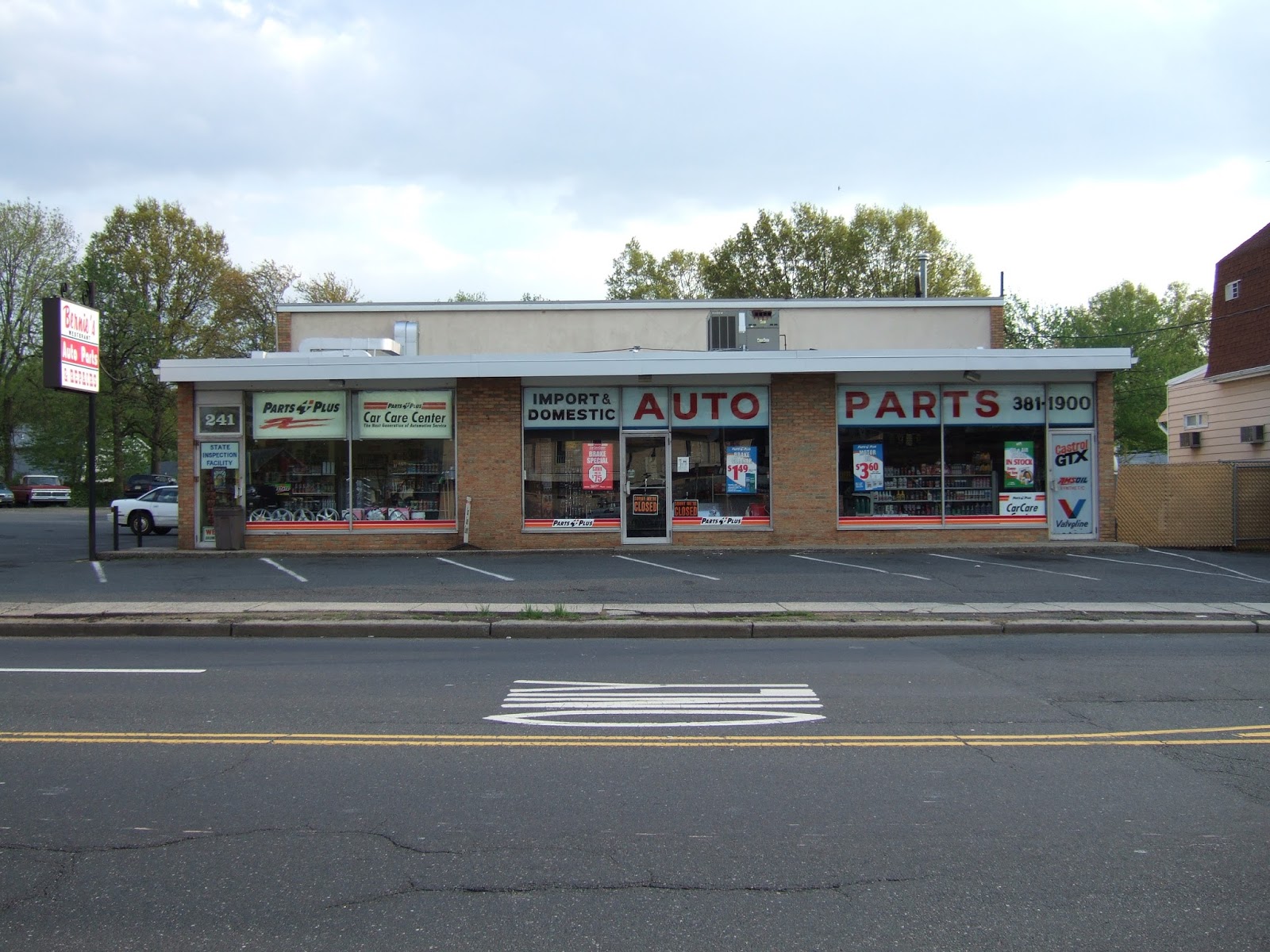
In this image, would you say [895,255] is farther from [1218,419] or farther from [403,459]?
[403,459]

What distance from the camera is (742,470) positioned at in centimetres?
2058

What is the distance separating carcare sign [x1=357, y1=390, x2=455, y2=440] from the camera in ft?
67.9

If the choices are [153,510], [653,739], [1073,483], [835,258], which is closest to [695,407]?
[1073,483]

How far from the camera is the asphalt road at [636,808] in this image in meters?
4.14

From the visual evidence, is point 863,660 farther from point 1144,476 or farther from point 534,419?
point 1144,476

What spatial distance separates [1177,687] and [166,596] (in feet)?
41.7

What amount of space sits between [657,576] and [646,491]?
456 centimetres

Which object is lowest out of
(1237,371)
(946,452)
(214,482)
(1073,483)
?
(1073,483)

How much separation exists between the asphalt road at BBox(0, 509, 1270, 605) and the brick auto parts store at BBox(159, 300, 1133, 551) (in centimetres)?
93

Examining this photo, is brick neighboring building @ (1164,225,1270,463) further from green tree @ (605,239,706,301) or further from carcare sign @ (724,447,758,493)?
green tree @ (605,239,706,301)

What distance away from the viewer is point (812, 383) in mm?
20453

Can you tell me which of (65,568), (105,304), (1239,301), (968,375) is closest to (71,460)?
(105,304)

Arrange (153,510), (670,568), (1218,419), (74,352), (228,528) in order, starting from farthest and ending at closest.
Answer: (153,510), (1218,419), (228,528), (74,352), (670,568)

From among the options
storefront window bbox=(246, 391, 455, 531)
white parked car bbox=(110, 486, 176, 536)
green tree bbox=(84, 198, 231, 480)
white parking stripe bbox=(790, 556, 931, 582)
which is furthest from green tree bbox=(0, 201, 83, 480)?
white parking stripe bbox=(790, 556, 931, 582)
